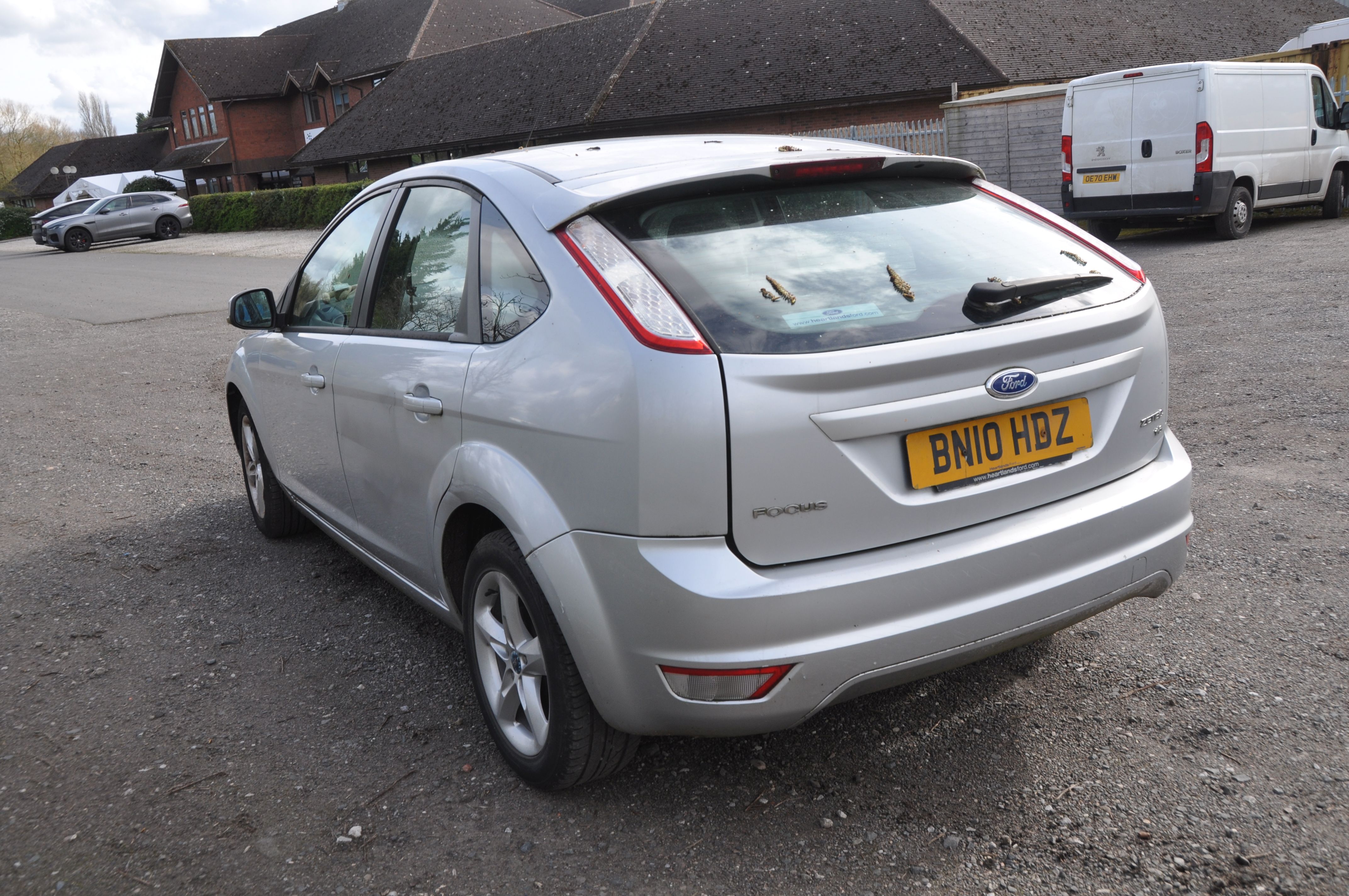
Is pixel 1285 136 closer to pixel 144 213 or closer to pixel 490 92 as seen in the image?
pixel 490 92

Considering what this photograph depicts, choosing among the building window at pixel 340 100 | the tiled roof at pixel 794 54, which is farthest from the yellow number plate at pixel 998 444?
the building window at pixel 340 100

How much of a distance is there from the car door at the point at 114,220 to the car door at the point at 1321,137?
123 ft

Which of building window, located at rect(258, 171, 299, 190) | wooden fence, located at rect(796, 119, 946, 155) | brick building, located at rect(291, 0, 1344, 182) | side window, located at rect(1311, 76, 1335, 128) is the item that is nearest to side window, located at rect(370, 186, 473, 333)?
side window, located at rect(1311, 76, 1335, 128)

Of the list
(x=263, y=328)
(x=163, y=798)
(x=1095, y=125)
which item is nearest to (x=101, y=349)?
(x=263, y=328)

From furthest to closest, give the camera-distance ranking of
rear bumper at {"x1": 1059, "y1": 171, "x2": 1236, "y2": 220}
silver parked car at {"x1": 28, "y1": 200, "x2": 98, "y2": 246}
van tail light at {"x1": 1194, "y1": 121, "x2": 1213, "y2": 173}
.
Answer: silver parked car at {"x1": 28, "y1": 200, "x2": 98, "y2": 246} < rear bumper at {"x1": 1059, "y1": 171, "x2": 1236, "y2": 220} < van tail light at {"x1": 1194, "y1": 121, "x2": 1213, "y2": 173}

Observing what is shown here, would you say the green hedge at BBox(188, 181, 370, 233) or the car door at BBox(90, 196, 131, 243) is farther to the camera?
the car door at BBox(90, 196, 131, 243)

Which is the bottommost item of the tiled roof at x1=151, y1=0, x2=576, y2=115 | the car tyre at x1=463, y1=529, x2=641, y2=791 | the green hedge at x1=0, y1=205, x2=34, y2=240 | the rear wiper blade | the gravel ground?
the gravel ground

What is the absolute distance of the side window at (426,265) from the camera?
3295mm

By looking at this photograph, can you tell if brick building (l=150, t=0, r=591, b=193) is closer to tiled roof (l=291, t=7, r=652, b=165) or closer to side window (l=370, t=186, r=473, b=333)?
tiled roof (l=291, t=7, r=652, b=165)

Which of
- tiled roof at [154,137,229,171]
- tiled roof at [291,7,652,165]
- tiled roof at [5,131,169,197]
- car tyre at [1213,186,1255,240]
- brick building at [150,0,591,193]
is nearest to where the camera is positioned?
car tyre at [1213,186,1255,240]

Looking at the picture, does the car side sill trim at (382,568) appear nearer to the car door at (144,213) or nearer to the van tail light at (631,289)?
the van tail light at (631,289)

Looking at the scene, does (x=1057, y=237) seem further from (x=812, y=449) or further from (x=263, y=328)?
(x=263, y=328)

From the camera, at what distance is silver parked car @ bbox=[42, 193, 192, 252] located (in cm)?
3866

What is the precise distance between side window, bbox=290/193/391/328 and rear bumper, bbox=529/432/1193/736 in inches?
72.6
